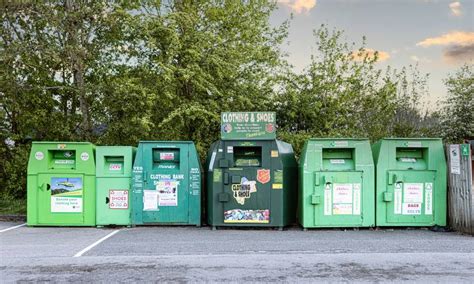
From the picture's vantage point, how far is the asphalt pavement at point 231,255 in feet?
16.6

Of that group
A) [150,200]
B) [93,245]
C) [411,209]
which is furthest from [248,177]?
[411,209]

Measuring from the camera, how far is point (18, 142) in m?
12.2

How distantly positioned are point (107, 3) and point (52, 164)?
5.02 metres

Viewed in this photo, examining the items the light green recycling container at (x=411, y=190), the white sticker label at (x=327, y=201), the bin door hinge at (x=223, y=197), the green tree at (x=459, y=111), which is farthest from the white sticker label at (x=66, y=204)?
the green tree at (x=459, y=111)

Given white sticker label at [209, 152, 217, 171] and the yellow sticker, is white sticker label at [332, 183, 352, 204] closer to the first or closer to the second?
the yellow sticker

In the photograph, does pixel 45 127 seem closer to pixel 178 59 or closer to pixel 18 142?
pixel 18 142

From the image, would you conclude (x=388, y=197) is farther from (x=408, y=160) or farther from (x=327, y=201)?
(x=327, y=201)

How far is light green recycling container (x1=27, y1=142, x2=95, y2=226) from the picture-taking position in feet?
27.5

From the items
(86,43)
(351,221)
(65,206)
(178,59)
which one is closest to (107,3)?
(86,43)

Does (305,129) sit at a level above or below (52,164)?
above

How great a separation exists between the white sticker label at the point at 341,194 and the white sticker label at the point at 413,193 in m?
0.97

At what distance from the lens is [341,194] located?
800 cm

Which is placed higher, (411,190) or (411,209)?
(411,190)

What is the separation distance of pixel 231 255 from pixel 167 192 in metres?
2.65
